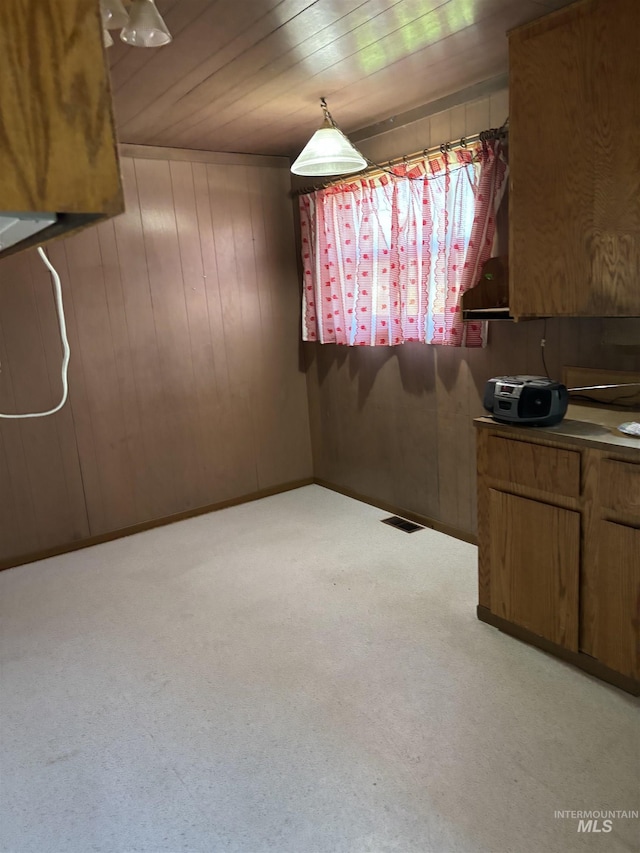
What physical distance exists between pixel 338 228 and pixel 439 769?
9.65 ft

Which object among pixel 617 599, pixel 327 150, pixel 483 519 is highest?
pixel 327 150

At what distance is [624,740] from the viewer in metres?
1.92

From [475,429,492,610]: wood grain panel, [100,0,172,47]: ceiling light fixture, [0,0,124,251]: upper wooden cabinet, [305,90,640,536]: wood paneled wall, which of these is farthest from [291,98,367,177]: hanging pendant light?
[0,0,124,251]: upper wooden cabinet

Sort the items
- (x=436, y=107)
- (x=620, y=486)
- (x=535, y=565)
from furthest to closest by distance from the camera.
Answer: (x=436, y=107) < (x=535, y=565) < (x=620, y=486)

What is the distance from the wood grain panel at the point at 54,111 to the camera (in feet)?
1.63

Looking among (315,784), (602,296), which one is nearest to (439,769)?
(315,784)

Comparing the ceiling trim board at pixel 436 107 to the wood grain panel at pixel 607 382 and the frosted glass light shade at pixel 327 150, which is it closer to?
the frosted glass light shade at pixel 327 150

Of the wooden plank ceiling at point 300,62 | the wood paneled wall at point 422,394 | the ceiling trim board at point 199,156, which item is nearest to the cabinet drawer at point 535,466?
Answer: the wood paneled wall at point 422,394

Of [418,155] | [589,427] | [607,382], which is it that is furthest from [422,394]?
[589,427]

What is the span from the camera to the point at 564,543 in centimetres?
221

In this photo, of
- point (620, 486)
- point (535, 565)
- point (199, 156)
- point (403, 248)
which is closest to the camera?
point (620, 486)

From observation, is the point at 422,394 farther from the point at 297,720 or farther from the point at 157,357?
the point at 297,720

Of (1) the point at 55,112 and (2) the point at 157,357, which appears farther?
(2) the point at 157,357

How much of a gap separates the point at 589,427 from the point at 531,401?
23 centimetres
